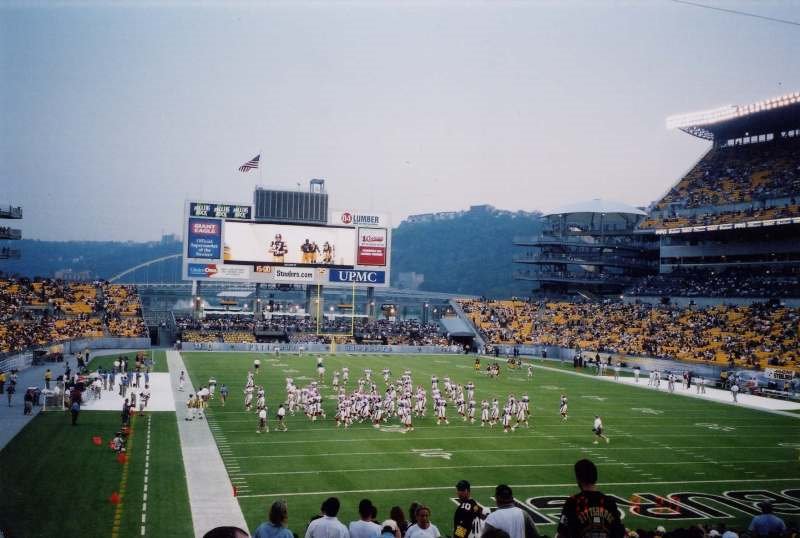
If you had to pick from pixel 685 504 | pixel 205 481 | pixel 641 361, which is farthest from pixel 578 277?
pixel 205 481

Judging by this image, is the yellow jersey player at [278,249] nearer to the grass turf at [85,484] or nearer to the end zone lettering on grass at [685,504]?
the grass turf at [85,484]

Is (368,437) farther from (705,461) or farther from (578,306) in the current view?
(578,306)

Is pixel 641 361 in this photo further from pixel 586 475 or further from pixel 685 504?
pixel 586 475

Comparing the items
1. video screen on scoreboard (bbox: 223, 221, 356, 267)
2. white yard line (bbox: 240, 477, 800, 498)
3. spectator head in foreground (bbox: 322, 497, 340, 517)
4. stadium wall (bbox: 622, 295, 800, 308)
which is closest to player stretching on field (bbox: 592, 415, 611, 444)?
white yard line (bbox: 240, 477, 800, 498)

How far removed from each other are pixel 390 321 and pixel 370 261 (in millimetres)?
9758

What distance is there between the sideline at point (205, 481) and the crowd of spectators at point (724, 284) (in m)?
40.3

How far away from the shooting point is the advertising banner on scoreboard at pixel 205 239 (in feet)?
170

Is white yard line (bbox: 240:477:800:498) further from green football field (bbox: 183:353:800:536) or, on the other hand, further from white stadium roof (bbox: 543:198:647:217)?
white stadium roof (bbox: 543:198:647:217)

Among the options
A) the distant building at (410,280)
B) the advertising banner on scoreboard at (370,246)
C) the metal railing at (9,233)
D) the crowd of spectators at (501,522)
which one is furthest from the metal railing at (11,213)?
the distant building at (410,280)

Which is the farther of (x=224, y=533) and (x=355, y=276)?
(x=355, y=276)

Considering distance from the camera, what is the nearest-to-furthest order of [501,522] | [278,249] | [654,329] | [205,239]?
[501,522]
[654,329]
[205,239]
[278,249]

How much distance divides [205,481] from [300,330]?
135 ft

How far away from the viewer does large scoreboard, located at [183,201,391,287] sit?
170 ft

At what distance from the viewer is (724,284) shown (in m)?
52.2
